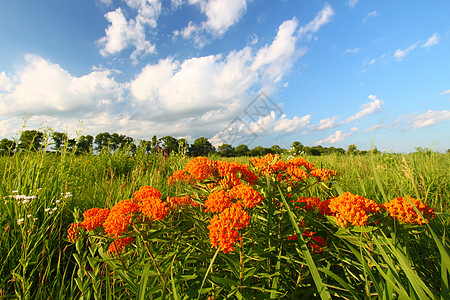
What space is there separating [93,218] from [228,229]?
108cm

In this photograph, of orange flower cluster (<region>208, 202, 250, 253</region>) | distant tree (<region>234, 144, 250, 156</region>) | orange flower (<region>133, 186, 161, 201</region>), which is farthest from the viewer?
distant tree (<region>234, 144, 250, 156</region>)

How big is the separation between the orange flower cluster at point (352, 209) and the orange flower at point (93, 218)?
1.70m

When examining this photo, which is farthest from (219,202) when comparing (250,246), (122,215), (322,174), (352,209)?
(322,174)

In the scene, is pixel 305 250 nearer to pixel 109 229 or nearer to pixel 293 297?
pixel 293 297

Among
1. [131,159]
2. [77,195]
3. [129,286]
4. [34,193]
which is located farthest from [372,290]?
[131,159]

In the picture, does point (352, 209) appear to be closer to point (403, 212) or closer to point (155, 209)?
point (403, 212)

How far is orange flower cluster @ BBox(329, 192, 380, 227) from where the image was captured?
4.24ft

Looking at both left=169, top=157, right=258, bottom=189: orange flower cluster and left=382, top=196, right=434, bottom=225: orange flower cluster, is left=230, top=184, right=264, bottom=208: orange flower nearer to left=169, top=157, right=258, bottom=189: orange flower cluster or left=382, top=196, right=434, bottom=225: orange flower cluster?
left=169, top=157, right=258, bottom=189: orange flower cluster

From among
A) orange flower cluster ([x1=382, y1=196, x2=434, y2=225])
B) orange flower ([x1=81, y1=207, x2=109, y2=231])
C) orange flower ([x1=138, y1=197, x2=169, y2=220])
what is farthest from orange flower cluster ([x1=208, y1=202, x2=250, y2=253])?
orange flower cluster ([x1=382, y1=196, x2=434, y2=225])

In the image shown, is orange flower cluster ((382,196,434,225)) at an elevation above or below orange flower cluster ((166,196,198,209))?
below

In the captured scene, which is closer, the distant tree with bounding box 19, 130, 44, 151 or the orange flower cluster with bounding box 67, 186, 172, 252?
the orange flower cluster with bounding box 67, 186, 172, 252

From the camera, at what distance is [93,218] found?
1.50 meters

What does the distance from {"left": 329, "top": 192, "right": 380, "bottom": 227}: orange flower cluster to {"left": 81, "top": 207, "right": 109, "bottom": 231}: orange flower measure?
1698mm

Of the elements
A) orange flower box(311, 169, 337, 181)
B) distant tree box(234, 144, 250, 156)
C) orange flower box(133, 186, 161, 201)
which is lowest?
orange flower box(133, 186, 161, 201)
